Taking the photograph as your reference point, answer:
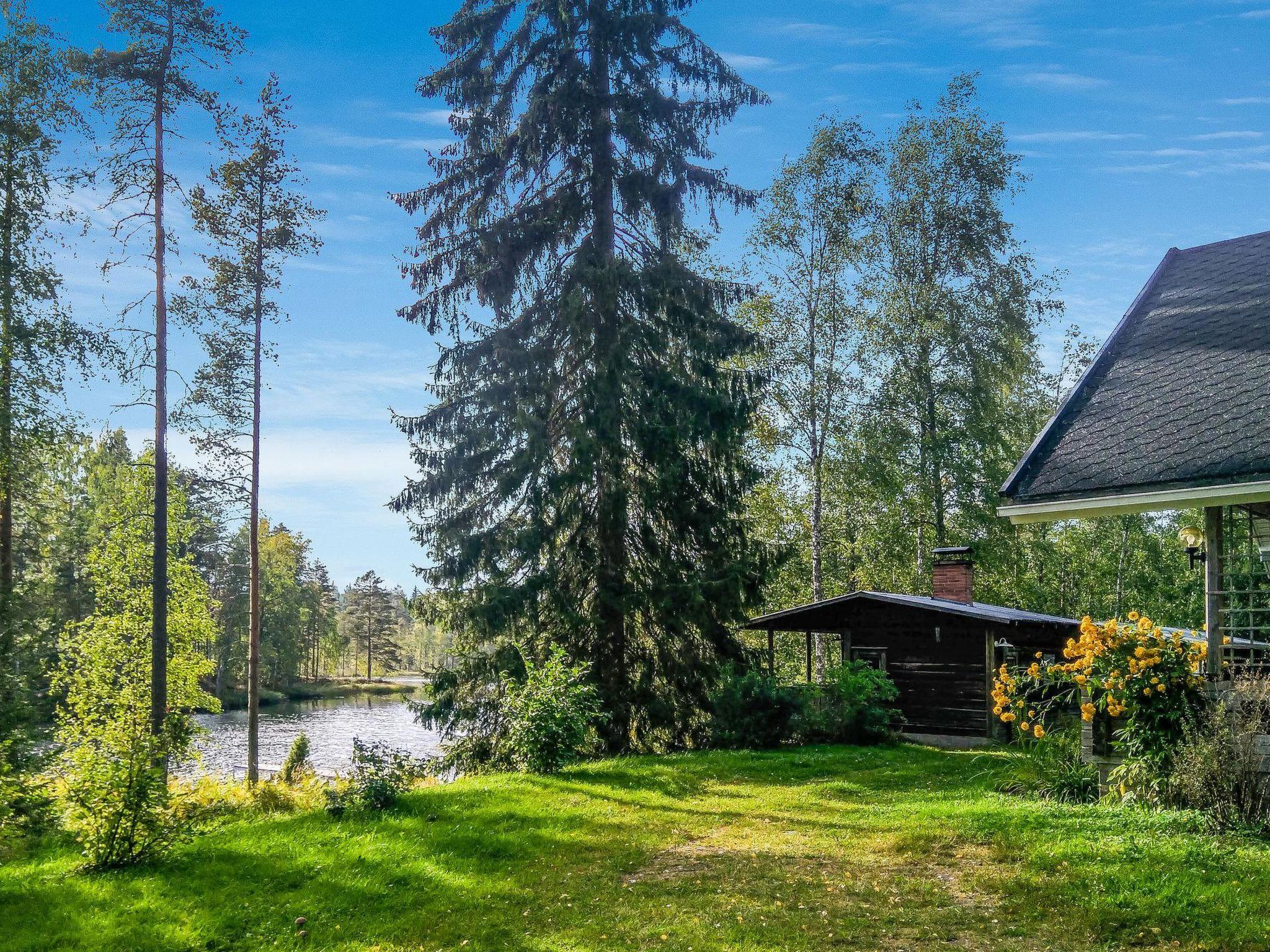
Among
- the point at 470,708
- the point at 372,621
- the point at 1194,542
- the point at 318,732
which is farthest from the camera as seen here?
the point at 372,621

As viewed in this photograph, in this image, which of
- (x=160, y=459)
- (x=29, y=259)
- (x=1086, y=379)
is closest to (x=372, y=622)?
(x=29, y=259)

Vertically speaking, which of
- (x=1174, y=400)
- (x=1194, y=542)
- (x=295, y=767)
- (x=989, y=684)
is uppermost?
(x=1174, y=400)

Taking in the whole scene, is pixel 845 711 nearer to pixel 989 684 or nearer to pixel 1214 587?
pixel 989 684

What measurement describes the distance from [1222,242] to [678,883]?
34.5ft

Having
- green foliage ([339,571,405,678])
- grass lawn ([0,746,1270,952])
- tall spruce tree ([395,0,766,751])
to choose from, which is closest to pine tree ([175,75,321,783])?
tall spruce tree ([395,0,766,751])

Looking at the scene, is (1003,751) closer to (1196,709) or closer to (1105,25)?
(1196,709)

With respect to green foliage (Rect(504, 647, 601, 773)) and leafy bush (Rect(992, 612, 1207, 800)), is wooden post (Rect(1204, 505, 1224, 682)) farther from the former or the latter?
green foliage (Rect(504, 647, 601, 773))

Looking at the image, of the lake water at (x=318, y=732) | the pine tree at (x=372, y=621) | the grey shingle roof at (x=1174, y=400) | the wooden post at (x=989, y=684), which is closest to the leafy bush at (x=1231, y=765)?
the grey shingle roof at (x=1174, y=400)

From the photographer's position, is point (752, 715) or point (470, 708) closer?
point (752, 715)

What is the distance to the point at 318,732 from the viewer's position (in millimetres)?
36219

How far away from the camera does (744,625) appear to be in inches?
674

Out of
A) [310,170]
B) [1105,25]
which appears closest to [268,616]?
[310,170]

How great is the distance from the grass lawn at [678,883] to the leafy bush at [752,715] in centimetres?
496

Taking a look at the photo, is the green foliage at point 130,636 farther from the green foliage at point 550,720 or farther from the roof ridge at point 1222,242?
the roof ridge at point 1222,242
